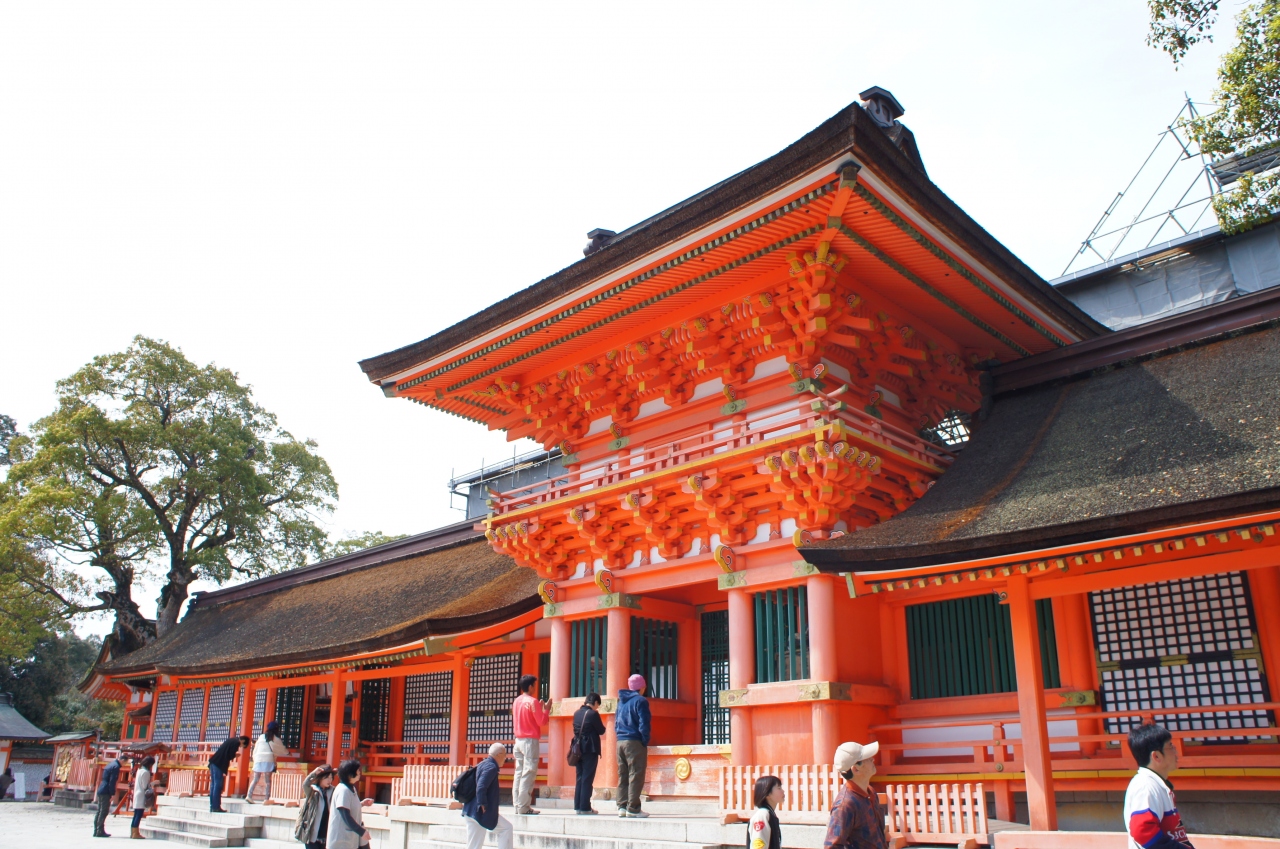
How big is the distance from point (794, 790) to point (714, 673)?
12.6ft

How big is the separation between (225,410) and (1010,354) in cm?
2548

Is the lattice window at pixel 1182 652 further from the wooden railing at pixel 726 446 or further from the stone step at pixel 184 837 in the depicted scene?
the stone step at pixel 184 837

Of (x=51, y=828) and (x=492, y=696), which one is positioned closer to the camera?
(x=492, y=696)

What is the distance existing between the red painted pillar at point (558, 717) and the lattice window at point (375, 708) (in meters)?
6.41

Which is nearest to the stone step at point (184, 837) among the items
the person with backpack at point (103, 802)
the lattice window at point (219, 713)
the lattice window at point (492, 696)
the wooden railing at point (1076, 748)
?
the person with backpack at point (103, 802)

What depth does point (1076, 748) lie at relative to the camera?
9.81 meters

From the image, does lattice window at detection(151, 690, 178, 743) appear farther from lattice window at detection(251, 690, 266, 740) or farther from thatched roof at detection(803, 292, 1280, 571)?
thatched roof at detection(803, 292, 1280, 571)

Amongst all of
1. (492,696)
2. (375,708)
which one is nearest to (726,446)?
(492,696)

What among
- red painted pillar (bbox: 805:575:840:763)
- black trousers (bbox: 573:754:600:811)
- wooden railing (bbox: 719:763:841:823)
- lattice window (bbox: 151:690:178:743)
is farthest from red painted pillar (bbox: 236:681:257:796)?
red painted pillar (bbox: 805:575:840:763)

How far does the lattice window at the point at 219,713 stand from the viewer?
21500 mm

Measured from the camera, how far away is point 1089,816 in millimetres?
9562

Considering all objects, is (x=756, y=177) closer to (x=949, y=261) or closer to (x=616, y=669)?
(x=949, y=261)

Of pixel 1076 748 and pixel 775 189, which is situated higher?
pixel 775 189

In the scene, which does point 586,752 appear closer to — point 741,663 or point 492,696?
point 741,663
